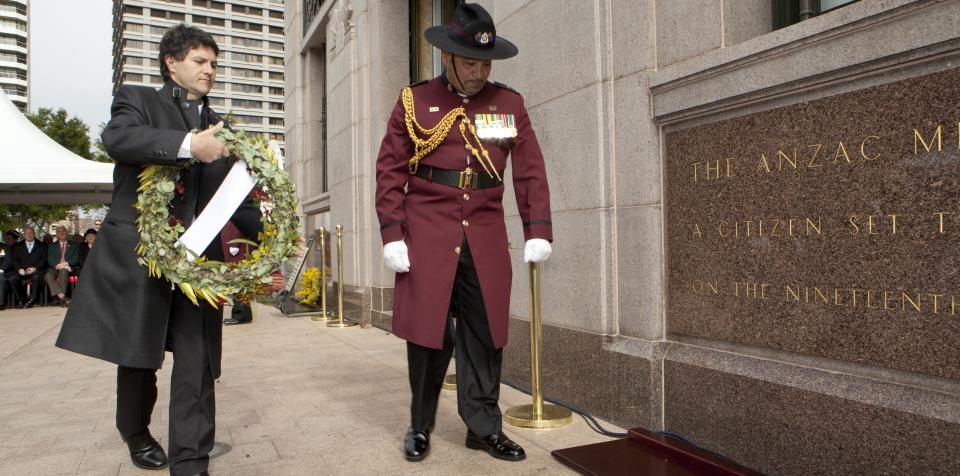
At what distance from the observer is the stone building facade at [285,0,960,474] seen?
2709mm

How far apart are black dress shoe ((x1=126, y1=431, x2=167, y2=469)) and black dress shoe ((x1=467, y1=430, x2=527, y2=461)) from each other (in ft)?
5.18

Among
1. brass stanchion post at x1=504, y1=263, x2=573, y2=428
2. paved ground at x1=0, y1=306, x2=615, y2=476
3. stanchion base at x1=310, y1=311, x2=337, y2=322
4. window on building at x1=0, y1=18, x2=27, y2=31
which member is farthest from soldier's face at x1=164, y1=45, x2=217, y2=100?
window on building at x1=0, y1=18, x2=27, y2=31

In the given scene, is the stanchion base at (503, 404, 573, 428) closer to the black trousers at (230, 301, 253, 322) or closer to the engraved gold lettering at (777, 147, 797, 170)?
the engraved gold lettering at (777, 147, 797, 170)

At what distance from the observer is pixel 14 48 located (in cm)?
9431

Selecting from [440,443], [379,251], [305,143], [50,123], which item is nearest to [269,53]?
[50,123]

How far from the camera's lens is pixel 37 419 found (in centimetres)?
447

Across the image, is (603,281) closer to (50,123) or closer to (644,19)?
(644,19)

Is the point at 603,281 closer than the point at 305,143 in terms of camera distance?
Yes

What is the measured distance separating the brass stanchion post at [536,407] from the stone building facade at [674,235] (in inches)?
9.7

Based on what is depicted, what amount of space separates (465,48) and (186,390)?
6.81 feet

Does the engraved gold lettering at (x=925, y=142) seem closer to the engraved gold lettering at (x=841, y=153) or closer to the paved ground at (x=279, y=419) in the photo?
the engraved gold lettering at (x=841, y=153)

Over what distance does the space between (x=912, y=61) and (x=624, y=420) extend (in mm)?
2385

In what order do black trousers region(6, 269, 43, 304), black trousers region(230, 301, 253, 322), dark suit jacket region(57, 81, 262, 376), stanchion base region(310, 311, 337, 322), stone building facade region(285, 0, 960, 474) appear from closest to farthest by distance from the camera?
stone building facade region(285, 0, 960, 474)
dark suit jacket region(57, 81, 262, 376)
black trousers region(230, 301, 253, 322)
stanchion base region(310, 311, 337, 322)
black trousers region(6, 269, 43, 304)

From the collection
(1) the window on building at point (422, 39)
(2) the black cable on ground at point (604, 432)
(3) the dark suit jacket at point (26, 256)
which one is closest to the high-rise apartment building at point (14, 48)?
(3) the dark suit jacket at point (26, 256)
